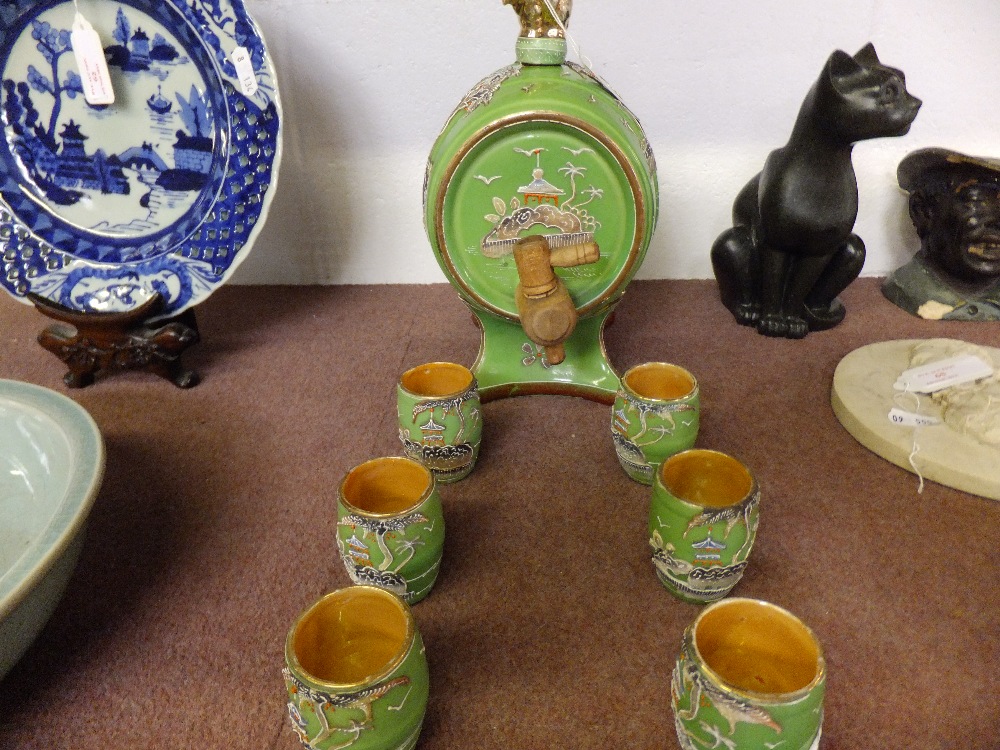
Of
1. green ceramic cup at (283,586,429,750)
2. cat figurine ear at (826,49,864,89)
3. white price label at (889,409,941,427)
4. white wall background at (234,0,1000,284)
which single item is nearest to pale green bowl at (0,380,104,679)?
green ceramic cup at (283,586,429,750)

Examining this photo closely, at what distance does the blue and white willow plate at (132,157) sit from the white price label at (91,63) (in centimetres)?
2

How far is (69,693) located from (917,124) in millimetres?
1616

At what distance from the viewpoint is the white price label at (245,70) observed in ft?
3.39

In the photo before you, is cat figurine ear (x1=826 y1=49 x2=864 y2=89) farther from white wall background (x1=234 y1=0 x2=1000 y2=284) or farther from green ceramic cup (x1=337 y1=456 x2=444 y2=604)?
green ceramic cup (x1=337 y1=456 x2=444 y2=604)

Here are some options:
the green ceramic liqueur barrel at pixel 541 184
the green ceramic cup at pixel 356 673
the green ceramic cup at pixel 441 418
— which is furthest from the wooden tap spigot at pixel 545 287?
the green ceramic cup at pixel 356 673

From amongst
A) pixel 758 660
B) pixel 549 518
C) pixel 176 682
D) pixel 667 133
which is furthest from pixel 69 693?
pixel 667 133

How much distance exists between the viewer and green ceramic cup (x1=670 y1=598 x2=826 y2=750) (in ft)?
1.65

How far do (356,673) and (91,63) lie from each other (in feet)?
3.17

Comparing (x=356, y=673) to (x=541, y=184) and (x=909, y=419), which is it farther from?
(x=909, y=419)

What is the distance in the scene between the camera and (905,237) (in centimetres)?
143

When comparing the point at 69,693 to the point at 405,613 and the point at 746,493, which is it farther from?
the point at 746,493

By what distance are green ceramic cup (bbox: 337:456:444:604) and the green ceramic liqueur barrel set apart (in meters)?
0.31

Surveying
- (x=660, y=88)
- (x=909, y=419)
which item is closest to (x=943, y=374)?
(x=909, y=419)

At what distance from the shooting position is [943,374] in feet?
3.35
